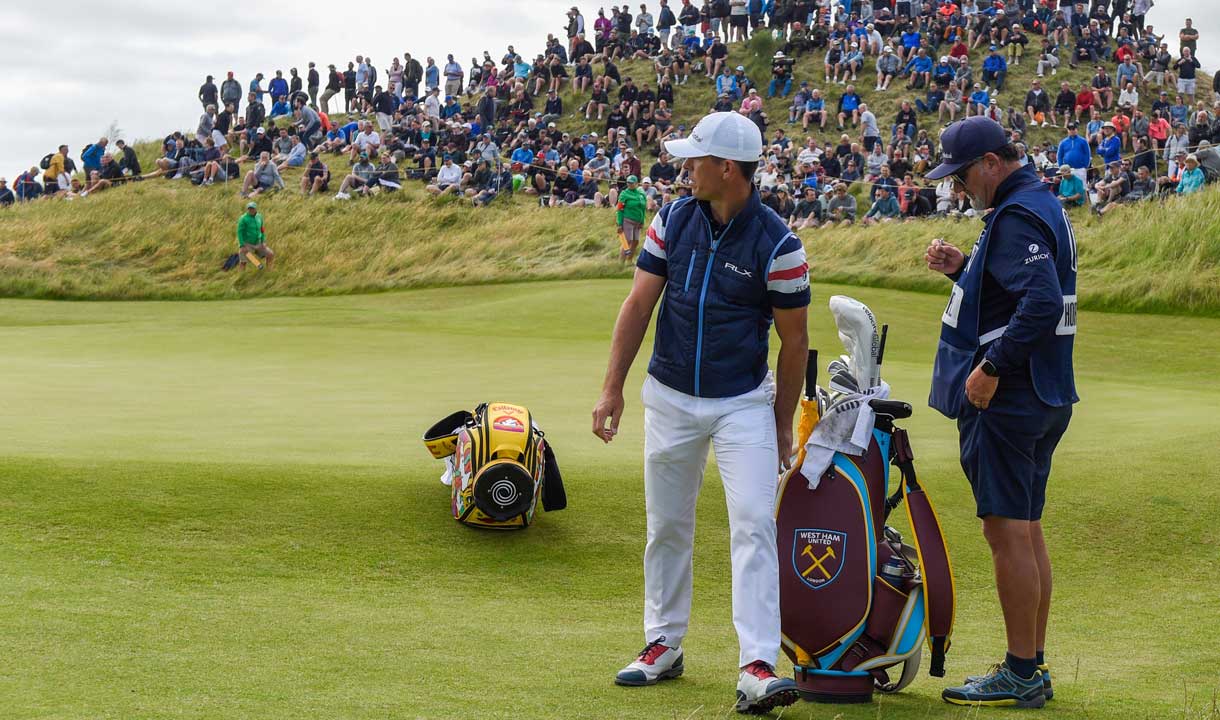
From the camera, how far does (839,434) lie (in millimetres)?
5059

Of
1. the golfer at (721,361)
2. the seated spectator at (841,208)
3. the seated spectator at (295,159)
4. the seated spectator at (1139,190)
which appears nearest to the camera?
the golfer at (721,361)

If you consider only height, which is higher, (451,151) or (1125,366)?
(451,151)

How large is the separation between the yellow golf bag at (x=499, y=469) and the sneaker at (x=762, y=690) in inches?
123

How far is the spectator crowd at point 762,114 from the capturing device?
1273 inches

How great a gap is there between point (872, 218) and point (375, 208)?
14298mm

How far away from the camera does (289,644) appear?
5418 millimetres

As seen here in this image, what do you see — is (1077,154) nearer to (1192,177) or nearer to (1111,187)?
(1111,187)

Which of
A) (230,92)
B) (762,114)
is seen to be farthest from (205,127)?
(762,114)

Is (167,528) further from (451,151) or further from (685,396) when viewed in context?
(451,151)

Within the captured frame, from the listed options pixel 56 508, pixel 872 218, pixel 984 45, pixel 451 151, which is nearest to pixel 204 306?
pixel 451 151

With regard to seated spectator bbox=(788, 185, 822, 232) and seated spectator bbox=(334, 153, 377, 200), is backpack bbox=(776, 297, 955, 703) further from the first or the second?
seated spectator bbox=(334, 153, 377, 200)

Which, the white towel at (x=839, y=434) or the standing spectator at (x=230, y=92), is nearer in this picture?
the white towel at (x=839, y=434)

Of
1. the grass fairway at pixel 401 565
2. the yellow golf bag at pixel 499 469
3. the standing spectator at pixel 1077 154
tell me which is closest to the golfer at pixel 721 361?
the grass fairway at pixel 401 565

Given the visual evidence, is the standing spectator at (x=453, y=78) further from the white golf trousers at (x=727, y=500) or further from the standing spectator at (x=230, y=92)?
the white golf trousers at (x=727, y=500)
